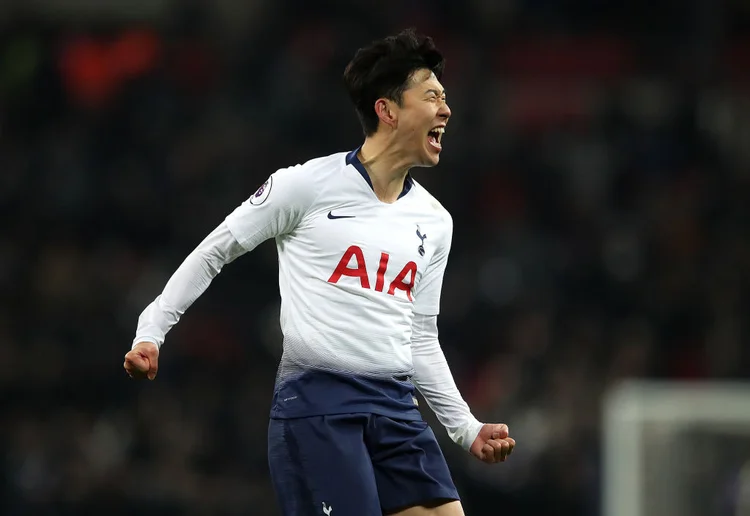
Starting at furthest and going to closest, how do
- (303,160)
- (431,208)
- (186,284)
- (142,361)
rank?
(303,160) < (431,208) < (186,284) < (142,361)

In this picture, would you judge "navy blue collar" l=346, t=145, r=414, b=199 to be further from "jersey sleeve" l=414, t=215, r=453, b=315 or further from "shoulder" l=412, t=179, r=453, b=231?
"jersey sleeve" l=414, t=215, r=453, b=315

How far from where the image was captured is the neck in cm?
374

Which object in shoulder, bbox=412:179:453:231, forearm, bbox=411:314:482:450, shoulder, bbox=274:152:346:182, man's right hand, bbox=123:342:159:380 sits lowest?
forearm, bbox=411:314:482:450

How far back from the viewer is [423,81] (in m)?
3.74

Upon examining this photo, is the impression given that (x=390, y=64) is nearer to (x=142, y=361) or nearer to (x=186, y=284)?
(x=186, y=284)

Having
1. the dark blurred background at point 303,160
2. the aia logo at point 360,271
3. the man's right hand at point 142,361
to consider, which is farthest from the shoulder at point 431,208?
the dark blurred background at point 303,160

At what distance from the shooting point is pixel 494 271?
31.5 feet

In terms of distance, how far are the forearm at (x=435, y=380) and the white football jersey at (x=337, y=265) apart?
0.15 m

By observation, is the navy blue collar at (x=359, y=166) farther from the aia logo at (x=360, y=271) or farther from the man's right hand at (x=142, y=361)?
the man's right hand at (x=142, y=361)

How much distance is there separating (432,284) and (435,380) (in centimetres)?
27

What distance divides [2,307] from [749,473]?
4.94 metres

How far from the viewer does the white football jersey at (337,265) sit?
3586 mm

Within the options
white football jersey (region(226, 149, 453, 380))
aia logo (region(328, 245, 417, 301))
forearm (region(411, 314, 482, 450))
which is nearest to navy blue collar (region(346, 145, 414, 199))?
white football jersey (region(226, 149, 453, 380))

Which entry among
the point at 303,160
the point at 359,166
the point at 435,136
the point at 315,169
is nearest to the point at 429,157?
the point at 435,136
